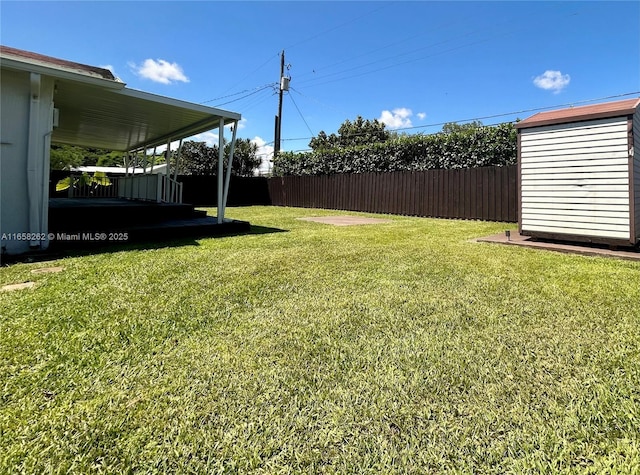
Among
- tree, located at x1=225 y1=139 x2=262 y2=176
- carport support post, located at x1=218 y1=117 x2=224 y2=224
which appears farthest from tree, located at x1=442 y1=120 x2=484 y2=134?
tree, located at x1=225 y1=139 x2=262 y2=176

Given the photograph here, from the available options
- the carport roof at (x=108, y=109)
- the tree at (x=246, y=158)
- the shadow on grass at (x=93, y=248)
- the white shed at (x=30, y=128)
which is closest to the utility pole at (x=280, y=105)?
the tree at (x=246, y=158)

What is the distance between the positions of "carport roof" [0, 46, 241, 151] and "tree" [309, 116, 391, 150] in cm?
2168

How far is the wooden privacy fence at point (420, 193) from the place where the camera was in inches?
342

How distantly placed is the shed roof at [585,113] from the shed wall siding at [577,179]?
73mm

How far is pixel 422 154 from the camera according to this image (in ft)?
36.6

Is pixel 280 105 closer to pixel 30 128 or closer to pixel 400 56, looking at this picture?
pixel 400 56

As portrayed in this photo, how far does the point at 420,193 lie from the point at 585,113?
593 centimetres

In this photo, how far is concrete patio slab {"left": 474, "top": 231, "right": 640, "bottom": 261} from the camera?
163 inches

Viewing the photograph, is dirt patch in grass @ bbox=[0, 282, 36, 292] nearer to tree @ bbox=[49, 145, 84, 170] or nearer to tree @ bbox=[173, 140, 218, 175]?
tree @ bbox=[49, 145, 84, 170]

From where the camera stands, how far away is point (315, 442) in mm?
1209

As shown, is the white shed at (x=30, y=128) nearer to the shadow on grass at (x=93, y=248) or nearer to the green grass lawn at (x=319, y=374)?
the shadow on grass at (x=93, y=248)

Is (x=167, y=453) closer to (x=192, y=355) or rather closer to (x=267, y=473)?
(x=267, y=473)

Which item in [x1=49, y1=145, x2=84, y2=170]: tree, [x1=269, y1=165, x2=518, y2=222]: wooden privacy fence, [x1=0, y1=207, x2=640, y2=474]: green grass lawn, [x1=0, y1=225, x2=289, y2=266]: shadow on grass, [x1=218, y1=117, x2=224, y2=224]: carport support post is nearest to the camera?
[x1=0, y1=207, x2=640, y2=474]: green grass lawn

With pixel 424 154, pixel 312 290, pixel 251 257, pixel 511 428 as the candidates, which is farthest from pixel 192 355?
pixel 424 154
